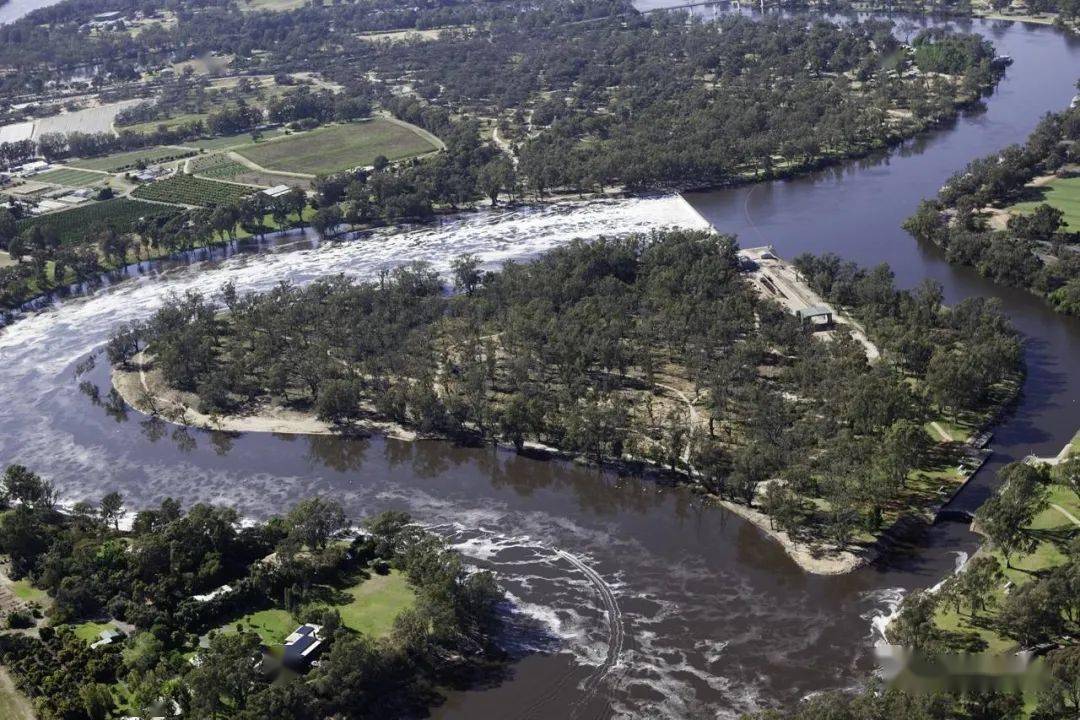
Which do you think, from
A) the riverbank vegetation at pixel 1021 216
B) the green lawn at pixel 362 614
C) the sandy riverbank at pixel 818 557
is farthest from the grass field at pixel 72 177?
the sandy riverbank at pixel 818 557

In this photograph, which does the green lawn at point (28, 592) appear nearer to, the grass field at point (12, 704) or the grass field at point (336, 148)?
the grass field at point (12, 704)

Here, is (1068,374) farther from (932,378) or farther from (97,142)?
(97,142)

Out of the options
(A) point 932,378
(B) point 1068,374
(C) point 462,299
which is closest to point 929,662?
(A) point 932,378

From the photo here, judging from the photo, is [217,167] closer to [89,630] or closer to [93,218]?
[93,218]

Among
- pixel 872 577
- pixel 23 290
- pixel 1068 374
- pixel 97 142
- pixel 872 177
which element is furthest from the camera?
pixel 97 142

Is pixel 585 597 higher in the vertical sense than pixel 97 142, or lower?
lower

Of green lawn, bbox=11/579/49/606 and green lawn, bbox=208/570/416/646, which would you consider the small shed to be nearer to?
green lawn, bbox=11/579/49/606
